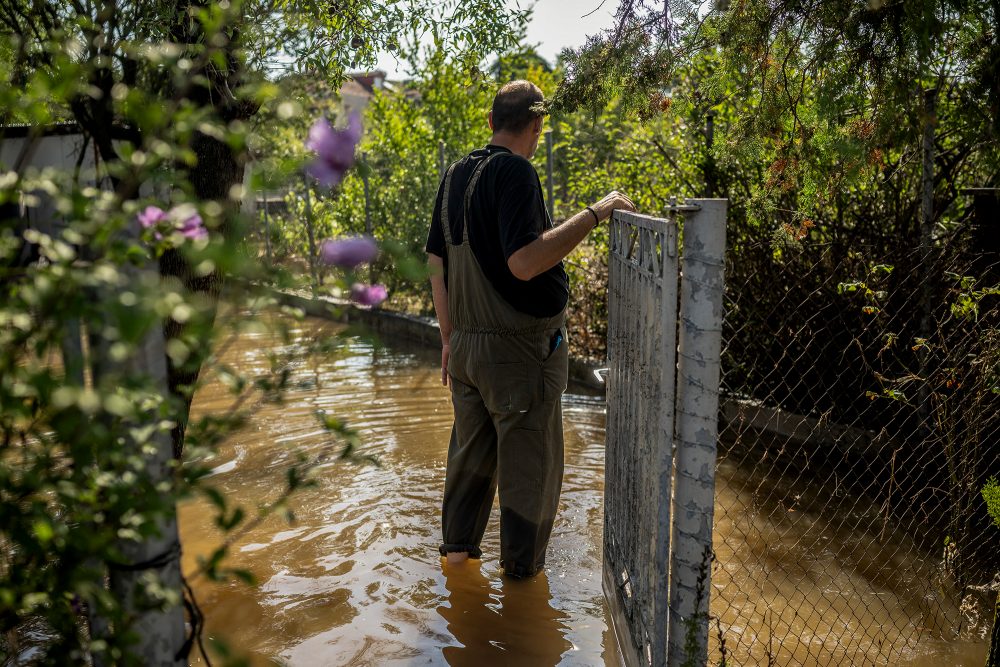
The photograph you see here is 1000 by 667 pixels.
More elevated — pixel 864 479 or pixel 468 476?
pixel 468 476

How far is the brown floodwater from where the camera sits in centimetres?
329

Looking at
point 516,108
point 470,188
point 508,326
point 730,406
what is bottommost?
point 730,406

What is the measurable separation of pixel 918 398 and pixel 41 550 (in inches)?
183

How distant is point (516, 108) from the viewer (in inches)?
141

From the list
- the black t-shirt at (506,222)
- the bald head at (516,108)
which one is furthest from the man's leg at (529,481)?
the bald head at (516,108)

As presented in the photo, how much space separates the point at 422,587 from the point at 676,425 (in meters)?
1.91

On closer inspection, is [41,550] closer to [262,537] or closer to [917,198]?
[262,537]

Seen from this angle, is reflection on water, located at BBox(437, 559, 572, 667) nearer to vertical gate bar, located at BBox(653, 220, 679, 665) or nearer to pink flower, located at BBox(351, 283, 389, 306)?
vertical gate bar, located at BBox(653, 220, 679, 665)

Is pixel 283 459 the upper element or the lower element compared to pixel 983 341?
lower

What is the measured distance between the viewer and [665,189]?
7148 millimetres

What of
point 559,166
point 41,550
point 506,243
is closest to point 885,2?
point 506,243

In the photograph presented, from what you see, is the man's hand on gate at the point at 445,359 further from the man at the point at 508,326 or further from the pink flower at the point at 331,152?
the pink flower at the point at 331,152

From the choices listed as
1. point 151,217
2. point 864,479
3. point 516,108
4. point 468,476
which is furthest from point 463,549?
point 151,217

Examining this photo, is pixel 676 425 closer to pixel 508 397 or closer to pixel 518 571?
pixel 508 397
